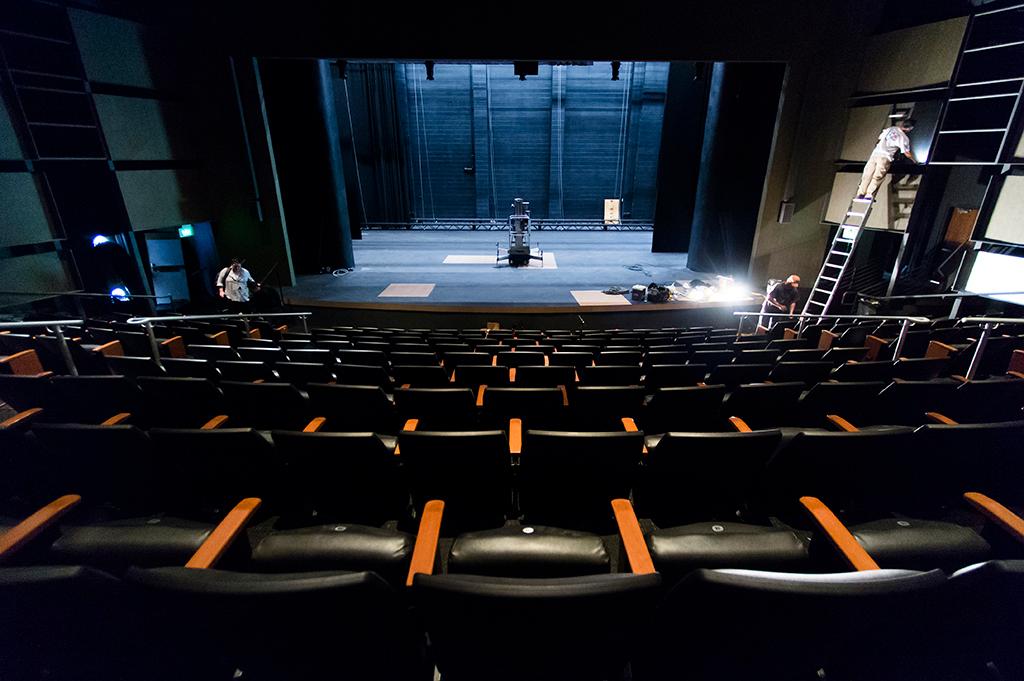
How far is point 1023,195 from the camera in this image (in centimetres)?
649

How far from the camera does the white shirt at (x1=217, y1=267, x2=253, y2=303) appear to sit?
29.2 feet

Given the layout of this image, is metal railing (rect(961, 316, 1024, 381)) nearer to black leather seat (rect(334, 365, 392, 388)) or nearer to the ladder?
black leather seat (rect(334, 365, 392, 388))

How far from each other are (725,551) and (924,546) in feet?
2.98

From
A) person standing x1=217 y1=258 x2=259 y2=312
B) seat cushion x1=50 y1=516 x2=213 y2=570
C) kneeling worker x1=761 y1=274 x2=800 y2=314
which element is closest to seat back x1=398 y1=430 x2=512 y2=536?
seat cushion x1=50 y1=516 x2=213 y2=570

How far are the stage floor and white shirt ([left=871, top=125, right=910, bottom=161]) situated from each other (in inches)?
176

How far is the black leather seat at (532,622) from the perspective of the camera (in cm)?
105

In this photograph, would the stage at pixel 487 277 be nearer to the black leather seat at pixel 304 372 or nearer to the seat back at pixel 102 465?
the black leather seat at pixel 304 372

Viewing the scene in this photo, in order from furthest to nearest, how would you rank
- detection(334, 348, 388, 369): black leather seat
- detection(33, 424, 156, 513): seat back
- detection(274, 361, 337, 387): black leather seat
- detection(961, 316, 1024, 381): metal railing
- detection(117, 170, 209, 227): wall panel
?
detection(117, 170, 209, 227): wall panel
detection(334, 348, 388, 369): black leather seat
detection(274, 361, 337, 387): black leather seat
detection(961, 316, 1024, 381): metal railing
detection(33, 424, 156, 513): seat back

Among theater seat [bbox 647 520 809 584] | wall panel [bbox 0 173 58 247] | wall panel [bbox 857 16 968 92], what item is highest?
wall panel [bbox 857 16 968 92]

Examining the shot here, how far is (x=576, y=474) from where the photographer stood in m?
2.31

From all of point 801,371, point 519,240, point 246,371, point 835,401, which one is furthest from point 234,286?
point 835,401

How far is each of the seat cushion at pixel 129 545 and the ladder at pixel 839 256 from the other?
10.1 m

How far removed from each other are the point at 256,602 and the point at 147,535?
4.37 feet

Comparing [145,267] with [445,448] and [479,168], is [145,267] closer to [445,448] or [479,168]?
[445,448]
